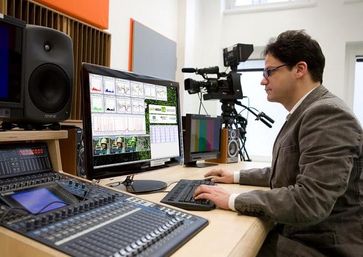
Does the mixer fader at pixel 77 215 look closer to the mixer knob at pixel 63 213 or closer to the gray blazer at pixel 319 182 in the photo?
the mixer knob at pixel 63 213

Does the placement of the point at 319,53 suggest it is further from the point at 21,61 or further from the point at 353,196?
the point at 21,61

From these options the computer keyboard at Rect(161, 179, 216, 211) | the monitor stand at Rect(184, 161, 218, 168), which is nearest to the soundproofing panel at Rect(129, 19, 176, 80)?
the monitor stand at Rect(184, 161, 218, 168)

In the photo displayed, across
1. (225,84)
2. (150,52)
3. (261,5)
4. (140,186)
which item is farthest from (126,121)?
(261,5)

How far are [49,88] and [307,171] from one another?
89cm

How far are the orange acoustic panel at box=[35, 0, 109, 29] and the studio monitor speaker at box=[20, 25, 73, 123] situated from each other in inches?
38.5

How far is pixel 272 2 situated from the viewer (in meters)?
3.81

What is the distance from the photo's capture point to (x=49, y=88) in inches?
43.7

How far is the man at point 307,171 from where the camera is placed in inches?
37.7

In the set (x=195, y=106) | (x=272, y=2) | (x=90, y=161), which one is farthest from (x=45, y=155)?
(x=272, y=2)

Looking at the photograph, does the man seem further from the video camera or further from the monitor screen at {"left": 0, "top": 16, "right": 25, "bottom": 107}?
the video camera

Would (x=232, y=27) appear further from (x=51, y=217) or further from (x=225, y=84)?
(x=51, y=217)

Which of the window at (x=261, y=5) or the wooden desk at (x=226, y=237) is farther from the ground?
the window at (x=261, y=5)

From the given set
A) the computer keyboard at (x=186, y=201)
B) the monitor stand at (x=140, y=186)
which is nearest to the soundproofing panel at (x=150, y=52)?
the monitor stand at (x=140, y=186)

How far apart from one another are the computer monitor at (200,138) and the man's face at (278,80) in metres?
0.72
